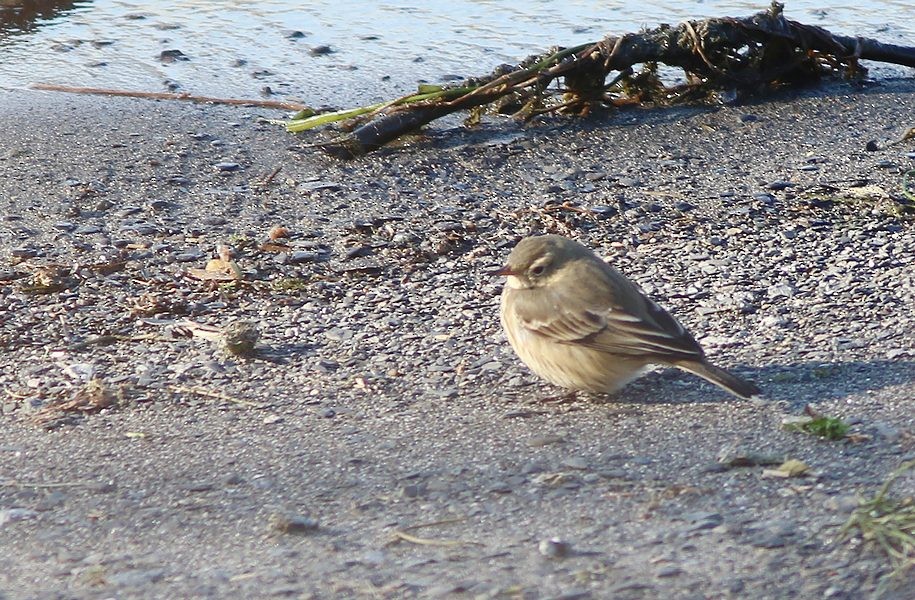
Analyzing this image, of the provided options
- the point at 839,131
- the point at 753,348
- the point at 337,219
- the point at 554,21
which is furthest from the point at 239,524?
the point at 554,21

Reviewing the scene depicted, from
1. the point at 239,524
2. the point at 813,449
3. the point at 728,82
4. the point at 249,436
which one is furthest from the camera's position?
the point at 728,82

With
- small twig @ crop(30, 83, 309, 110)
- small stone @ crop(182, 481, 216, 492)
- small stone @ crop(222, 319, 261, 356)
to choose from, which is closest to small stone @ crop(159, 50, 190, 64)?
small twig @ crop(30, 83, 309, 110)

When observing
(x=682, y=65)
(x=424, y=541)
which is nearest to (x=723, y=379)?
(x=424, y=541)

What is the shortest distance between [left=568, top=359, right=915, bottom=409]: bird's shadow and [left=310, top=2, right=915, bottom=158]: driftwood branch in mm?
3748

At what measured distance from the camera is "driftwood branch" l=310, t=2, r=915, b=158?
903cm

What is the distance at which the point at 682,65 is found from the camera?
31.6 ft

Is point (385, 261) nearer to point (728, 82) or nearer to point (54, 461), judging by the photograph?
point (54, 461)

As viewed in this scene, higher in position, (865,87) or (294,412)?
(865,87)

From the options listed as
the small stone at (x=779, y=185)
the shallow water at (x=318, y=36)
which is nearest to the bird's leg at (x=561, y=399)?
the small stone at (x=779, y=185)

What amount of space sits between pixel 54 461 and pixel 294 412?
0.93 metres

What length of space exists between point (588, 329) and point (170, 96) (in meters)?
5.58

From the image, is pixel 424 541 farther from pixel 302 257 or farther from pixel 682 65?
pixel 682 65

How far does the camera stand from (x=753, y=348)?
5762mm

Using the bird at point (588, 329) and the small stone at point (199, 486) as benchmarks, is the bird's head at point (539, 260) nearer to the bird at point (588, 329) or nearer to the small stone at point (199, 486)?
the bird at point (588, 329)
